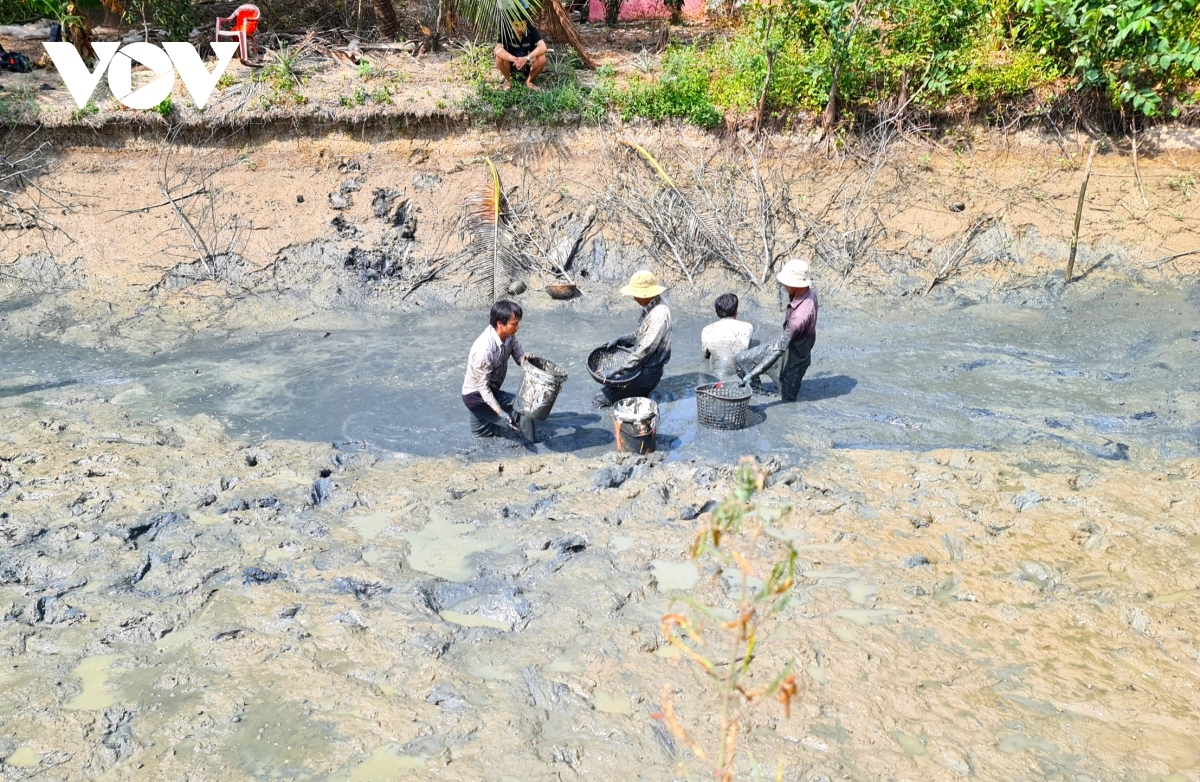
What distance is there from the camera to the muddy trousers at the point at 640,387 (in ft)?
26.3

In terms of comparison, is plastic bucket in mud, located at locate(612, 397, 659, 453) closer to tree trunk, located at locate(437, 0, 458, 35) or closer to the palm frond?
the palm frond

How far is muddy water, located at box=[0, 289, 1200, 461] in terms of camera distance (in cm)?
764

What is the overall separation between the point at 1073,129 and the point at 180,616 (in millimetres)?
11314

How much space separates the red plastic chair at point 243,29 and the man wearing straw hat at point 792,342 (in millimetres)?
8837

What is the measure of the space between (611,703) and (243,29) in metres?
11.5

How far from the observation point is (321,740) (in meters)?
4.37

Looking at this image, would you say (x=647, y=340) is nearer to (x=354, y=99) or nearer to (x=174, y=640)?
(x=174, y=640)

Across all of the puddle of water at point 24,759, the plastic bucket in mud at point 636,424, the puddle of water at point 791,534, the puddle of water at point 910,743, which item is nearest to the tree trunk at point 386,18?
the plastic bucket in mud at point 636,424

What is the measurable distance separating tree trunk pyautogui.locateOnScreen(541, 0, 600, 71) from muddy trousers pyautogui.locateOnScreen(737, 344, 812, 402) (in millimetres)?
6653

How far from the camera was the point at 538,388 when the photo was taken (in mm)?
7090

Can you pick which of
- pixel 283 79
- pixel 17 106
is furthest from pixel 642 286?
pixel 17 106

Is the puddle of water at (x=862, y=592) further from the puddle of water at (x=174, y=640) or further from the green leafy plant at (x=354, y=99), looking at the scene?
the green leafy plant at (x=354, y=99)

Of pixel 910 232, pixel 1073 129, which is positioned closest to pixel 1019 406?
pixel 910 232

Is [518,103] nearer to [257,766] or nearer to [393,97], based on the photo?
[393,97]
